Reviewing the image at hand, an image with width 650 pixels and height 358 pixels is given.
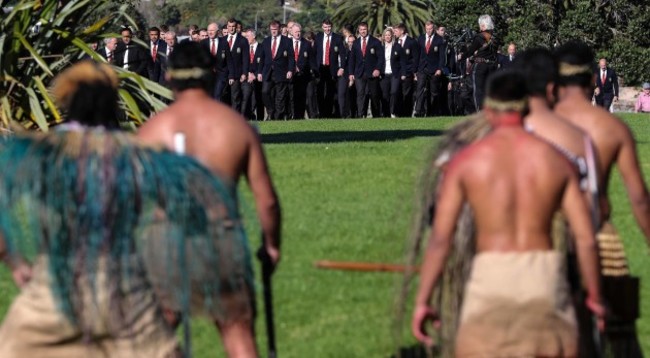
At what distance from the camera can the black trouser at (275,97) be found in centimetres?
3428

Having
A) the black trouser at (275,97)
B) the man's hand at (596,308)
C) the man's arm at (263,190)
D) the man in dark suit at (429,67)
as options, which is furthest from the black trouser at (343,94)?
the man's hand at (596,308)

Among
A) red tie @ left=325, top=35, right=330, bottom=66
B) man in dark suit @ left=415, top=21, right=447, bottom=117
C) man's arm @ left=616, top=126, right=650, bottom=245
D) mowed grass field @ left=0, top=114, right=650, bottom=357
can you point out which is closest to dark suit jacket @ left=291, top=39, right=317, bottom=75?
red tie @ left=325, top=35, right=330, bottom=66

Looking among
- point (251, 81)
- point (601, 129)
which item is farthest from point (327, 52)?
point (601, 129)

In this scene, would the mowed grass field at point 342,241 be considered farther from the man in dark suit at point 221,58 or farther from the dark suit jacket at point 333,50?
the dark suit jacket at point 333,50

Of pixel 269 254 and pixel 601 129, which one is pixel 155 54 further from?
pixel 269 254

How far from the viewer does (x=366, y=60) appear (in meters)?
34.8

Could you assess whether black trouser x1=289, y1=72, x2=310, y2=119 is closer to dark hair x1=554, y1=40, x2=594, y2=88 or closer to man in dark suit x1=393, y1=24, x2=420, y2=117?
man in dark suit x1=393, y1=24, x2=420, y2=117

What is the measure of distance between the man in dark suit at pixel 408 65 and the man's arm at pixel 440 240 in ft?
90.6

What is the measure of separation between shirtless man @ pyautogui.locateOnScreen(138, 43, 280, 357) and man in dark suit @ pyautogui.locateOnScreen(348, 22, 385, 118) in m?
26.3

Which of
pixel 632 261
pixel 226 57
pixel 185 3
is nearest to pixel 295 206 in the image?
pixel 632 261

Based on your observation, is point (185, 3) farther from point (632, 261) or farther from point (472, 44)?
point (632, 261)

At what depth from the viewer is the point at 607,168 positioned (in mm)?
8711

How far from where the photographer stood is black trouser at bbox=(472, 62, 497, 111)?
2689 centimetres

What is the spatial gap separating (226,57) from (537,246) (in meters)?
26.6
